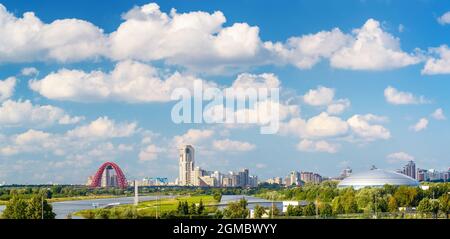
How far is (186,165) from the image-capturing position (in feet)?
43.7

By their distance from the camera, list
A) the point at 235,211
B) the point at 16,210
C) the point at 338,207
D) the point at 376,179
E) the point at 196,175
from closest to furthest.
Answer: the point at 235,211 < the point at 16,210 < the point at 338,207 < the point at 196,175 < the point at 376,179

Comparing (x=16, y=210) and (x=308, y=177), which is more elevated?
(x=308, y=177)

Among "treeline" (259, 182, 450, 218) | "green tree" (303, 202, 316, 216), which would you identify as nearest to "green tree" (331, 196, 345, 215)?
"treeline" (259, 182, 450, 218)

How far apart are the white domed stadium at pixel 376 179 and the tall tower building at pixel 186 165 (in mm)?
8524

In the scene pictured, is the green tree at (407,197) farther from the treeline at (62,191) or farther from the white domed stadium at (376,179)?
the white domed stadium at (376,179)

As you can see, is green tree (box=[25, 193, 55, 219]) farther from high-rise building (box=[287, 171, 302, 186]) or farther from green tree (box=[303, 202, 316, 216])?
high-rise building (box=[287, 171, 302, 186])

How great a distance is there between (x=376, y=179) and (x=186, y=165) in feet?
38.3

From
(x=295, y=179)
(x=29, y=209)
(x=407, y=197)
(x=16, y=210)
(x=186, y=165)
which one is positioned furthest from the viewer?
(x=295, y=179)

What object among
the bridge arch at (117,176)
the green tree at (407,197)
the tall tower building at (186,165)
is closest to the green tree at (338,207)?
the green tree at (407,197)

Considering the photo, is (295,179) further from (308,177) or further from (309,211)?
(309,211)

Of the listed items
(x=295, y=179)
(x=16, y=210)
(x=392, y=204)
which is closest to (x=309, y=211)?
(x=392, y=204)
